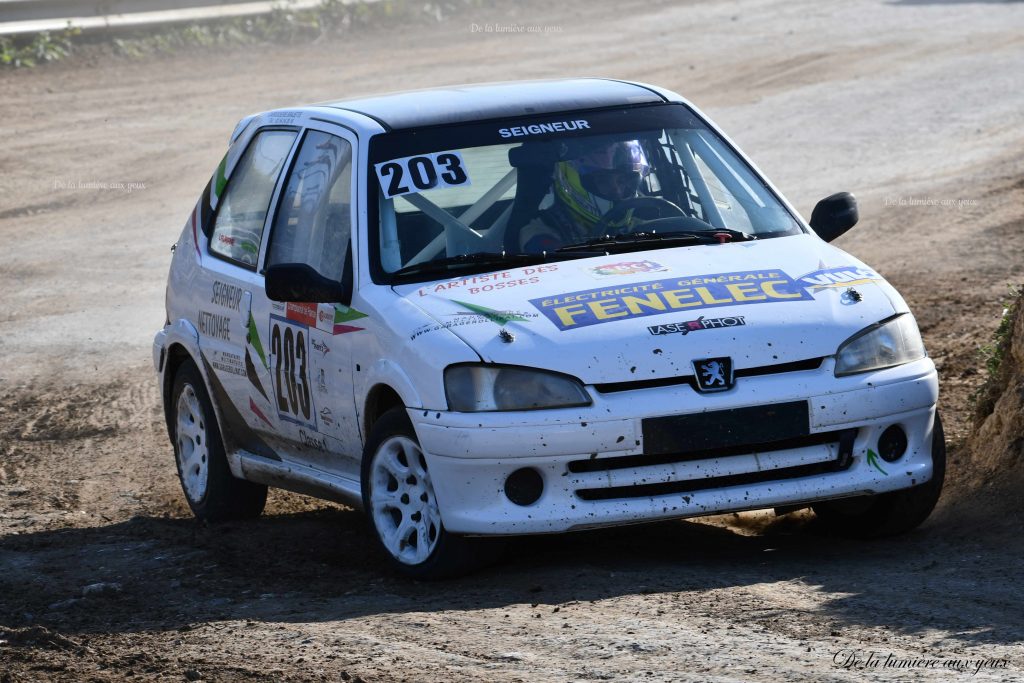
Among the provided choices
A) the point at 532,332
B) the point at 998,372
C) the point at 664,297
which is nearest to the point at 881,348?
the point at 664,297

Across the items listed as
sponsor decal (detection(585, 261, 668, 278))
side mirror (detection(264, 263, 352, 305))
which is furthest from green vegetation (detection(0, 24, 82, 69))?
sponsor decal (detection(585, 261, 668, 278))

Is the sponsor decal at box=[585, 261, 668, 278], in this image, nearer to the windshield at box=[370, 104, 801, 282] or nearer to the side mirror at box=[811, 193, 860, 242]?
the windshield at box=[370, 104, 801, 282]

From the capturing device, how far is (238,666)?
517 cm

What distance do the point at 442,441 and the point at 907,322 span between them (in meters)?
1.74

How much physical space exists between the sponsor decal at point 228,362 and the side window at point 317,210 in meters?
0.46

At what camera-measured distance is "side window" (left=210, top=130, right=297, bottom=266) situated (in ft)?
25.5

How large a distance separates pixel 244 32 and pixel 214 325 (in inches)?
706

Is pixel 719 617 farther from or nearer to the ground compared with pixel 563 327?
nearer to the ground

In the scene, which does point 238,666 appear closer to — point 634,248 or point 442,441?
point 442,441

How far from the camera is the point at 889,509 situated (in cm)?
656

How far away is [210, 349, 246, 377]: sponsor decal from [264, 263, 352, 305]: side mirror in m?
0.97

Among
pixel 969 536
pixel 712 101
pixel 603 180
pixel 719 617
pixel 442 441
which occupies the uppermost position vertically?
pixel 603 180

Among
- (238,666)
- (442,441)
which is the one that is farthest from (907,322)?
(238,666)

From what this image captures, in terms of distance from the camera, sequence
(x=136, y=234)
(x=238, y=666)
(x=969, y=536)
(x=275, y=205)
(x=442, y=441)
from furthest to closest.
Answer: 1. (x=136, y=234)
2. (x=275, y=205)
3. (x=969, y=536)
4. (x=442, y=441)
5. (x=238, y=666)
